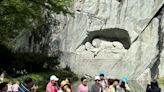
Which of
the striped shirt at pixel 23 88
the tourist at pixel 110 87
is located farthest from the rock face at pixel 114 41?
the striped shirt at pixel 23 88

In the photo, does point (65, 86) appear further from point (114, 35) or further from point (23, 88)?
point (114, 35)

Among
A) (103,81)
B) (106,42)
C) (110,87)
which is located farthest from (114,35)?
(110,87)

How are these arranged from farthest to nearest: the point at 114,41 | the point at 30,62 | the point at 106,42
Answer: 1. the point at 114,41
2. the point at 106,42
3. the point at 30,62

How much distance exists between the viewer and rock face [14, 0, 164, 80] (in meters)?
30.6

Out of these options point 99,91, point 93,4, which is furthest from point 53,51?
point 99,91

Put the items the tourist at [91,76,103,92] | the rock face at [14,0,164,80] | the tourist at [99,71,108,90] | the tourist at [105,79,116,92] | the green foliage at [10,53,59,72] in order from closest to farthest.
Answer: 1. the tourist at [91,76,103,92]
2. the tourist at [105,79,116,92]
3. the tourist at [99,71,108,90]
4. the green foliage at [10,53,59,72]
5. the rock face at [14,0,164,80]

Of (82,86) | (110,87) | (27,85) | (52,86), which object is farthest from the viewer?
(110,87)

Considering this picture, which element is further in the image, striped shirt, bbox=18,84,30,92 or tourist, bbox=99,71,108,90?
tourist, bbox=99,71,108,90

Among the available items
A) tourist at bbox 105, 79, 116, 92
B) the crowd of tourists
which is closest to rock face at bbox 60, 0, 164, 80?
the crowd of tourists

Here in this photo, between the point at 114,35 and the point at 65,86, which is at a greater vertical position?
the point at 65,86

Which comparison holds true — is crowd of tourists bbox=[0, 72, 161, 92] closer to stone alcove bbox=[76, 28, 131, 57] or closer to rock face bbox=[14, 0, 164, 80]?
rock face bbox=[14, 0, 164, 80]

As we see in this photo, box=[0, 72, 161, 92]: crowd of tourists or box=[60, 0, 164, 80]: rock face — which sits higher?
box=[0, 72, 161, 92]: crowd of tourists

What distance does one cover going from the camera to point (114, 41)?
32125 millimetres

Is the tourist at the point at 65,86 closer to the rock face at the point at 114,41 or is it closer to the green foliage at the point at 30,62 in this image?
the green foliage at the point at 30,62
